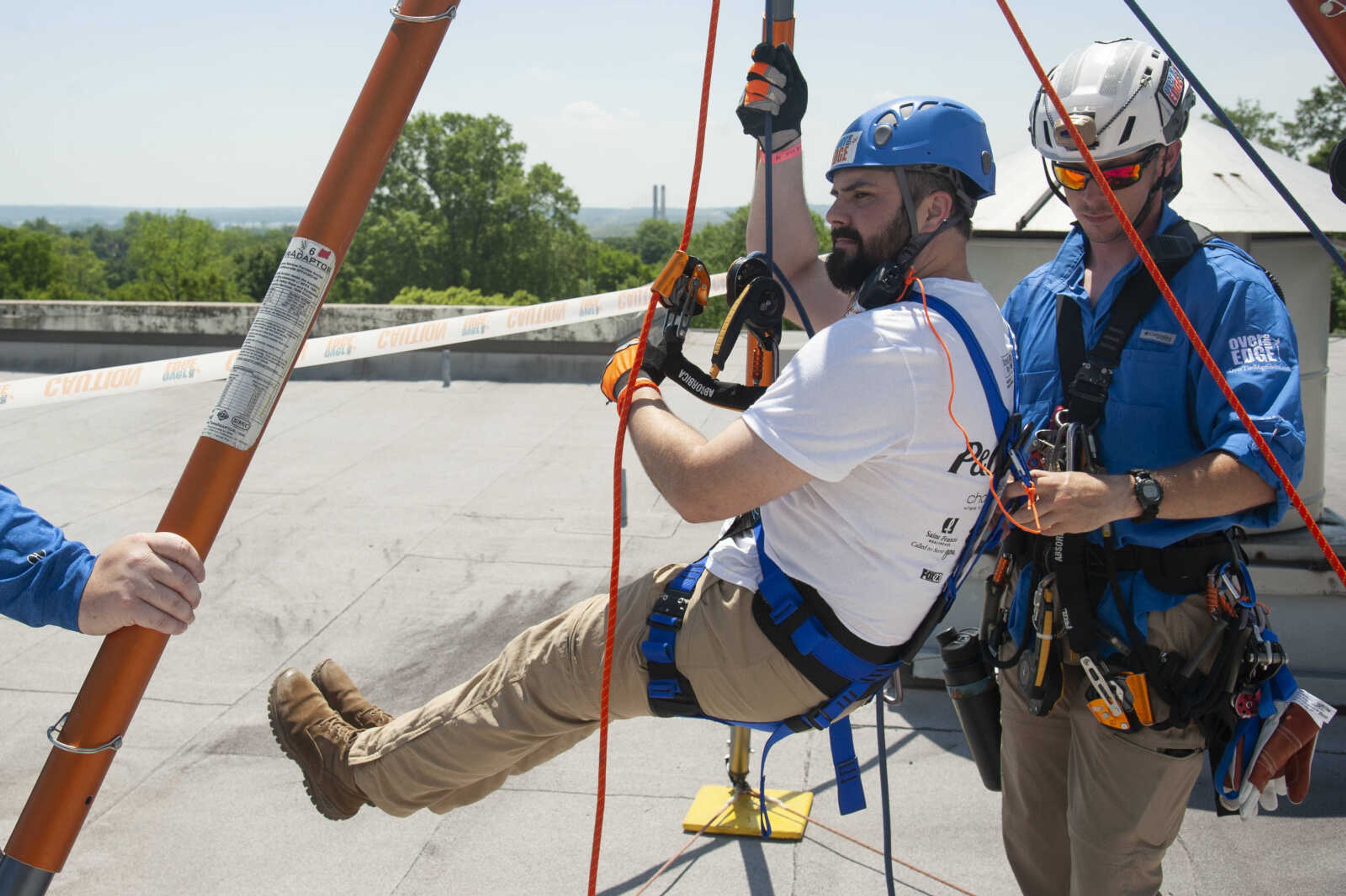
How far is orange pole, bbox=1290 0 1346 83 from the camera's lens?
2.29 metres

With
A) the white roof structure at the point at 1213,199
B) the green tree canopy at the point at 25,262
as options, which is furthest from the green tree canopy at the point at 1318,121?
the green tree canopy at the point at 25,262

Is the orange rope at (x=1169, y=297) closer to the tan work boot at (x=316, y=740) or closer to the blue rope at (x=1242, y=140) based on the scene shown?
the blue rope at (x=1242, y=140)

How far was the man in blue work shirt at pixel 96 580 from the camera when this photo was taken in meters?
2.05

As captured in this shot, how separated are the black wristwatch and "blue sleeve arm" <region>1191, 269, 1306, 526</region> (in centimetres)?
18

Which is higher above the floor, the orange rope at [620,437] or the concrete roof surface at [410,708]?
the orange rope at [620,437]

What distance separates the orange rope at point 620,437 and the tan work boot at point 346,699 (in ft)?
2.97

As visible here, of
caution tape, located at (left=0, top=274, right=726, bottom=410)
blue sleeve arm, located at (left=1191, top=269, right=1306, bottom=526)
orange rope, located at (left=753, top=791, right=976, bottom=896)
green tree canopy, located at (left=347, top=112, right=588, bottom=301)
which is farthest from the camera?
green tree canopy, located at (left=347, top=112, right=588, bottom=301)

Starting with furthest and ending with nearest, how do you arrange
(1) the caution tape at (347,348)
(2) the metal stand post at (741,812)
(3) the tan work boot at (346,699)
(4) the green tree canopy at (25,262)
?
(4) the green tree canopy at (25,262) < (1) the caution tape at (347,348) < (2) the metal stand post at (741,812) < (3) the tan work boot at (346,699)

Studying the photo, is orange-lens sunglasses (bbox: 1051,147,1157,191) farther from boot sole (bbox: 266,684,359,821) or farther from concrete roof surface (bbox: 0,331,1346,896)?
boot sole (bbox: 266,684,359,821)

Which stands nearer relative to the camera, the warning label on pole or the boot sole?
the warning label on pole

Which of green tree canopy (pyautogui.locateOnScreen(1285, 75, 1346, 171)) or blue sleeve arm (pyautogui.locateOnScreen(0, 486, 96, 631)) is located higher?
green tree canopy (pyautogui.locateOnScreen(1285, 75, 1346, 171))

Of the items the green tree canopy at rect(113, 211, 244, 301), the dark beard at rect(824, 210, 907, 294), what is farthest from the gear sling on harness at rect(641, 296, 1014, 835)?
the green tree canopy at rect(113, 211, 244, 301)

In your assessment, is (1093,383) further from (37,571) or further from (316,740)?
(37,571)

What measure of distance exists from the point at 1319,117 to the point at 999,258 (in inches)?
1703
